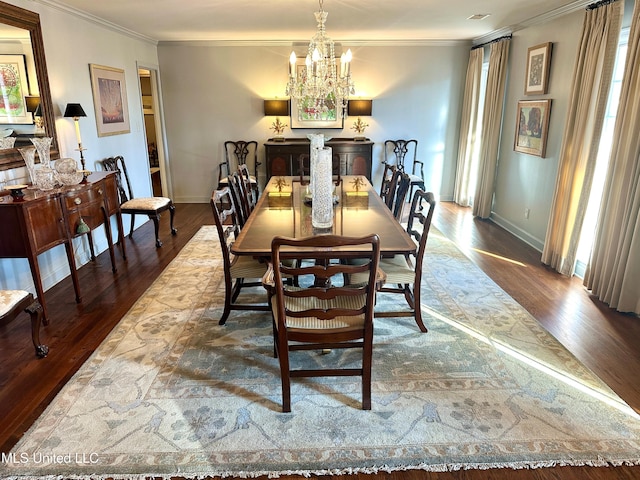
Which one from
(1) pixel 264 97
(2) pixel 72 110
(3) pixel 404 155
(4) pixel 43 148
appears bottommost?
(3) pixel 404 155

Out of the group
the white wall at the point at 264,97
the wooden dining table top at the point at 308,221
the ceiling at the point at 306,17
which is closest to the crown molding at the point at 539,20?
the ceiling at the point at 306,17

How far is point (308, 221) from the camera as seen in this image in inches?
114

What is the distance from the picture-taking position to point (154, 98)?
6.64 metres

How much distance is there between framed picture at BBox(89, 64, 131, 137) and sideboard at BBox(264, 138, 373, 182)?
6.93 feet

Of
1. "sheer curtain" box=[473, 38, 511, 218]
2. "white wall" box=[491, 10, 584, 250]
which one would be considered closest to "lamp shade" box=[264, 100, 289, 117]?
"sheer curtain" box=[473, 38, 511, 218]

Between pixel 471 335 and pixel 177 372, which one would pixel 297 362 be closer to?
pixel 177 372

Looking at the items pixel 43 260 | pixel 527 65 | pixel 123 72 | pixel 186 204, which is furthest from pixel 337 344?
pixel 186 204

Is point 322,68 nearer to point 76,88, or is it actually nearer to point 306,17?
point 306,17

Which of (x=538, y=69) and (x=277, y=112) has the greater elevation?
(x=538, y=69)

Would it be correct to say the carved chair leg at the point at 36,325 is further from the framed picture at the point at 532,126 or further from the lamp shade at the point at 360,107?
the lamp shade at the point at 360,107

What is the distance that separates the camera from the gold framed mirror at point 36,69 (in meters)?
3.28

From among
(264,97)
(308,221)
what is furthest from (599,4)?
(264,97)

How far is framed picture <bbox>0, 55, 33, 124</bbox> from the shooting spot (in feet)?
10.8

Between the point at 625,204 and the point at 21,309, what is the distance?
4123 millimetres
